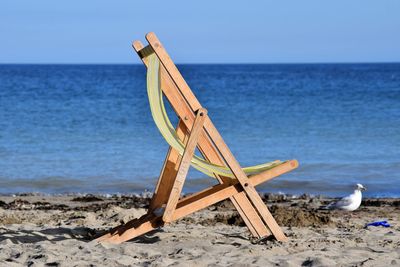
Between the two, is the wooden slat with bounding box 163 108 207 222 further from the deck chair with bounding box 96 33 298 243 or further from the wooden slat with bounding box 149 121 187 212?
the wooden slat with bounding box 149 121 187 212

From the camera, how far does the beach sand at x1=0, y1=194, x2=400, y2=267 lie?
5.77 meters

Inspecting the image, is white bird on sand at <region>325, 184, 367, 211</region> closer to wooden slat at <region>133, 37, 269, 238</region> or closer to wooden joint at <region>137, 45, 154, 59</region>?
wooden slat at <region>133, 37, 269, 238</region>

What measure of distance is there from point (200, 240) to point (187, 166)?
2.93ft

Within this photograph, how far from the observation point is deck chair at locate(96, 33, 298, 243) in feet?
19.7

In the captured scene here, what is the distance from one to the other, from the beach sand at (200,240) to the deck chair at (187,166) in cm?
18

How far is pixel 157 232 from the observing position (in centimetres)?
701

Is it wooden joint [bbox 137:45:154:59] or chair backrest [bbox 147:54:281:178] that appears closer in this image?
chair backrest [bbox 147:54:281:178]

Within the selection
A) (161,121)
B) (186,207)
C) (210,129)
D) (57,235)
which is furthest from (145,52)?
(57,235)

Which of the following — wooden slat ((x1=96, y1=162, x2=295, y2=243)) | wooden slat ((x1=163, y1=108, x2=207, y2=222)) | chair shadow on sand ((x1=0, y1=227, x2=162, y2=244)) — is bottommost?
chair shadow on sand ((x1=0, y1=227, x2=162, y2=244))

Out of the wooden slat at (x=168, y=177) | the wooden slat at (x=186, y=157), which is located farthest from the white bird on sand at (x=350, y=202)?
the wooden slat at (x=186, y=157)

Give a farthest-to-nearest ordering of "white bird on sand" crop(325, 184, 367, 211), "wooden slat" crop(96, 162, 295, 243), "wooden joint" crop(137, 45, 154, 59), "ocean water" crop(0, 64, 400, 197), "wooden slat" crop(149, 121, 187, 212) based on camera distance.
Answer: "ocean water" crop(0, 64, 400, 197) < "white bird on sand" crop(325, 184, 367, 211) < "wooden slat" crop(149, 121, 187, 212) < "wooden joint" crop(137, 45, 154, 59) < "wooden slat" crop(96, 162, 295, 243)

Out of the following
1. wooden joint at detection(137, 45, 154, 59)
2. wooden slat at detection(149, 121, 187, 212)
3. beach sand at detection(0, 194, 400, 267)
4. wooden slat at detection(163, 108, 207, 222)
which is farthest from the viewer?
wooden slat at detection(149, 121, 187, 212)

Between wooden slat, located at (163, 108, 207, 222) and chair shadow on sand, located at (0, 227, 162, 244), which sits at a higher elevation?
wooden slat, located at (163, 108, 207, 222)

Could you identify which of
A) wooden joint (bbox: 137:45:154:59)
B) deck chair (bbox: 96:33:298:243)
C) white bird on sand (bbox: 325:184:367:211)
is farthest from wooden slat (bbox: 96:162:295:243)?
white bird on sand (bbox: 325:184:367:211)
